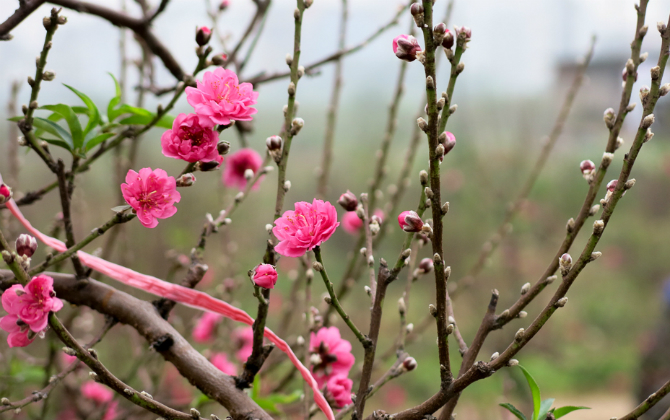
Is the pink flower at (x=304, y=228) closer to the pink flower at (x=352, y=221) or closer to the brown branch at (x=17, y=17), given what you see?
the brown branch at (x=17, y=17)

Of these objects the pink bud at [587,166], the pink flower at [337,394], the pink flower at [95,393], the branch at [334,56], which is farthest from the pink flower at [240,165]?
the pink flower at [95,393]

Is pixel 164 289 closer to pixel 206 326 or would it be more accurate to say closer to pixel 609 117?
pixel 609 117

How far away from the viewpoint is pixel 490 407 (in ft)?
10.2

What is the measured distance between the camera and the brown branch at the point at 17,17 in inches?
21.5

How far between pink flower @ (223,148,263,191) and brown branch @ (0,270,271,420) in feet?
1.16

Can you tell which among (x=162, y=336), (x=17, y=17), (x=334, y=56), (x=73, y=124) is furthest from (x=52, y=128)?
(x=334, y=56)

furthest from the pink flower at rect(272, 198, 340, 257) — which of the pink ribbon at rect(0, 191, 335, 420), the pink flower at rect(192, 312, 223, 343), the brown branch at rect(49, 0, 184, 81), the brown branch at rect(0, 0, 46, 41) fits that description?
the pink flower at rect(192, 312, 223, 343)

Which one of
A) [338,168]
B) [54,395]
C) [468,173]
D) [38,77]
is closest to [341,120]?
[338,168]

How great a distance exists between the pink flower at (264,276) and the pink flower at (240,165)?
18.2 inches

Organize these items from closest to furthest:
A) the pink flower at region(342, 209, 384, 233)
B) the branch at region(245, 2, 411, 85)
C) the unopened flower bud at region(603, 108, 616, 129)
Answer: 1. the unopened flower bud at region(603, 108, 616, 129)
2. the branch at region(245, 2, 411, 85)
3. the pink flower at region(342, 209, 384, 233)

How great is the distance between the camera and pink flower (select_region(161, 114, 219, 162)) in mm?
456

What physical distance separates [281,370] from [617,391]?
8.03 ft

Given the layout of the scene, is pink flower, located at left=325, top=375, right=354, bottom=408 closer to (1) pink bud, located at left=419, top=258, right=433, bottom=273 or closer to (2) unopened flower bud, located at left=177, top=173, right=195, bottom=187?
(1) pink bud, located at left=419, top=258, right=433, bottom=273

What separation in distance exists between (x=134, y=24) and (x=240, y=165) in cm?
27
